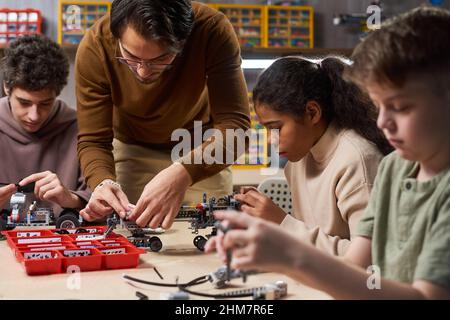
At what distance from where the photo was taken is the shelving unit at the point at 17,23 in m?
3.77

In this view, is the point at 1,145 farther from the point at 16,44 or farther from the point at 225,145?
the point at 225,145

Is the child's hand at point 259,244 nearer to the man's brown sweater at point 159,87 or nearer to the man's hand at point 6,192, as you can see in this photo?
the man's brown sweater at point 159,87

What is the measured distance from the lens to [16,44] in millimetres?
2357

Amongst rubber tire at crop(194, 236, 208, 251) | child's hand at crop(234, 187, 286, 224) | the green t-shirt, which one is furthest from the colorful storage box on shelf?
the green t-shirt

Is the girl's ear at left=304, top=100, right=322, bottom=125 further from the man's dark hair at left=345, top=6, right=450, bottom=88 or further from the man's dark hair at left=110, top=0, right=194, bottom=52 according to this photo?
the man's dark hair at left=345, top=6, right=450, bottom=88

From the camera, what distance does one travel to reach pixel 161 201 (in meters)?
1.68

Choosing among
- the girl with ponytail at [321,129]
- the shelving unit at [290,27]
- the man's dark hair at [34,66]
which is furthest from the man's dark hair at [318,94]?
the shelving unit at [290,27]

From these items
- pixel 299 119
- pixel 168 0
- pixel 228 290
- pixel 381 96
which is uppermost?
pixel 168 0

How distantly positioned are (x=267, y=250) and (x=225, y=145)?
104 centimetres

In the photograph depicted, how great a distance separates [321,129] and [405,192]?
633mm

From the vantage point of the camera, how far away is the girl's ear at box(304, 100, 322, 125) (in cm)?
167

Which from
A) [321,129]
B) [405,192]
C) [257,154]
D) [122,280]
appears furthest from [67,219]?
[257,154]

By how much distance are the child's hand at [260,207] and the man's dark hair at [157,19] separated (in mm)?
452
